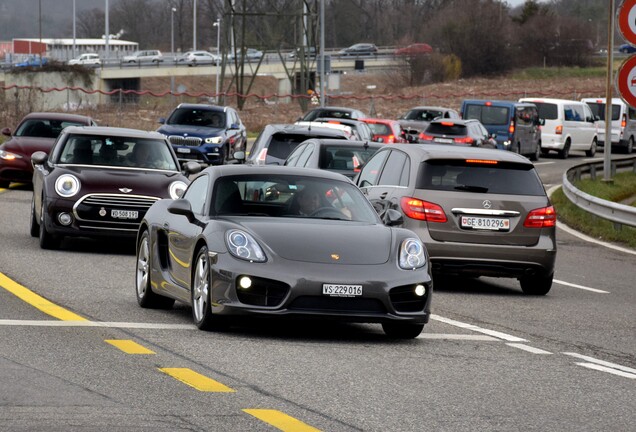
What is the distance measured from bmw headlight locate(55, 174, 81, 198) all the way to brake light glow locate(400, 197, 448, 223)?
4.50 meters

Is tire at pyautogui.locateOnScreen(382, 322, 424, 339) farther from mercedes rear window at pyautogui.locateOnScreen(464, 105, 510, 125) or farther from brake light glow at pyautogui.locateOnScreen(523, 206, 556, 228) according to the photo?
mercedes rear window at pyautogui.locateOnScreen(464, 105, 510, 125)

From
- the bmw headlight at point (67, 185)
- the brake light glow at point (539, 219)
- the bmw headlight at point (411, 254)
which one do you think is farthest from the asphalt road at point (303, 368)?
the bmw headlight at point (67, 185)

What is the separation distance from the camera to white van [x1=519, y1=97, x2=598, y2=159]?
51.2 m

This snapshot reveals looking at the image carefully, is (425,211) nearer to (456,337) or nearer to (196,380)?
(456,337)

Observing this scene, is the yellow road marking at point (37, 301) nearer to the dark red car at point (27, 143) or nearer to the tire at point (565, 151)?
the dark red car at point (27, 143)

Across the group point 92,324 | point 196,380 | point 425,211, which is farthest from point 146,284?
point 196,380

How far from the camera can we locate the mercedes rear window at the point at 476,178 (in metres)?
15.0

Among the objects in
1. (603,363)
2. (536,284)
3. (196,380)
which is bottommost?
(536,284)

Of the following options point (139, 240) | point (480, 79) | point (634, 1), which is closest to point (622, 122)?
point (634, 1)

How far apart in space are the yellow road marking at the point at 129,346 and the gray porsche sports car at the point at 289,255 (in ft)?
2.67

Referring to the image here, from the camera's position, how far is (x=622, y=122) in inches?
2223

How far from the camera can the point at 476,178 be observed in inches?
590

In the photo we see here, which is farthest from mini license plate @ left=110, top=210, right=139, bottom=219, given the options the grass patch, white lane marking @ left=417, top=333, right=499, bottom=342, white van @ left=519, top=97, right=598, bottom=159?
white van @ left=519, top=97, right=598, bottom=159

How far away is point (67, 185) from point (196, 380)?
9.41 metres
